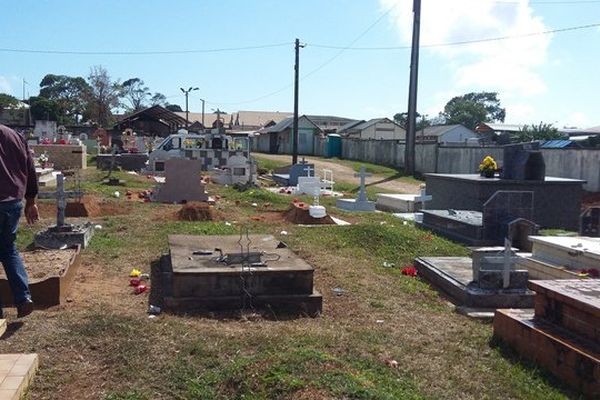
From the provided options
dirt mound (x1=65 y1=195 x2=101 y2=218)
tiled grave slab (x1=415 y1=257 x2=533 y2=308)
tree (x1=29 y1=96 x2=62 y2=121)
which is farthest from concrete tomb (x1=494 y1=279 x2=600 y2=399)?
tree (x1=29 y1=96 x2=62 y2=121)

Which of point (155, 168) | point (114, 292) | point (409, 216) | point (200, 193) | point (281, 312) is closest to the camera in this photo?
point (281, 312)

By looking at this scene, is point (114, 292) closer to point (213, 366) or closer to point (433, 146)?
point (213, 366)

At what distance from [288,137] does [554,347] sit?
53.4 m

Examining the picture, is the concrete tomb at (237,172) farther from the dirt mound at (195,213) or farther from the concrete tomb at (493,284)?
the concrete tomb at (493,284)

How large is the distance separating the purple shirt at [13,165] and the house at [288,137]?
4854 cm

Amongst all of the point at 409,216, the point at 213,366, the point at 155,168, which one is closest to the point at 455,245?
the point at 409,216

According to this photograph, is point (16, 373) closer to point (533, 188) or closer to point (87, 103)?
point (533, 188)

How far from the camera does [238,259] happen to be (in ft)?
21.3

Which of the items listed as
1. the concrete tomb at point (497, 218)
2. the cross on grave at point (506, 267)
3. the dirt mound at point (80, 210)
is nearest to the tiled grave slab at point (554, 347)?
the cross on grave at point (506, 267)

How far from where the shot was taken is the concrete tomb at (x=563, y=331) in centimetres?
426

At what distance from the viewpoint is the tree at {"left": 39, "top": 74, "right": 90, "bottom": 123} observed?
7638cm

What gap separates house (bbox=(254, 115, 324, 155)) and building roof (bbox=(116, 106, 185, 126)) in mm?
12794

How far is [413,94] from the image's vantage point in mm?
30031

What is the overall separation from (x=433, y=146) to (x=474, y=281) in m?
25.7
